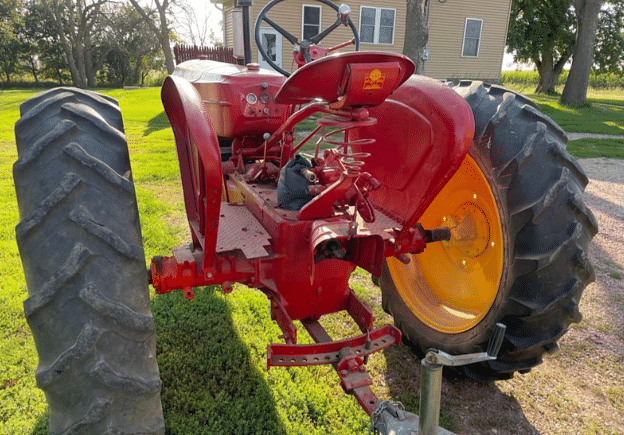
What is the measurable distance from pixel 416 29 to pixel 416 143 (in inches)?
420

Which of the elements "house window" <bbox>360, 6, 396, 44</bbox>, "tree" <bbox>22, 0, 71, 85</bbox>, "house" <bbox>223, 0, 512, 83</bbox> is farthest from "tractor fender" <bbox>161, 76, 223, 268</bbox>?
"tree" <bbox>22, 0, 71, 85</bbox>

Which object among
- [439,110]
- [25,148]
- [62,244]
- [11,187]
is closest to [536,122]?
[439,110]

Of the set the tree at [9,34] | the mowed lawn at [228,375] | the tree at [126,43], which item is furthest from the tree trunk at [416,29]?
the tree at [9,34]

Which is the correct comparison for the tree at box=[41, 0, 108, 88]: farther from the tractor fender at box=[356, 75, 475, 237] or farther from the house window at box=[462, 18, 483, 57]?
the tractor fender at box=[356, 75, 475, 237]

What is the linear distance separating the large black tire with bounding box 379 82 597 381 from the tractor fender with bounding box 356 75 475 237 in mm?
335

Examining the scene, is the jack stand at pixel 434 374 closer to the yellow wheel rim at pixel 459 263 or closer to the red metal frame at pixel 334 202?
the red metal frame at pixel 334 202

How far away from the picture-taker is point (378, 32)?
1722 cm

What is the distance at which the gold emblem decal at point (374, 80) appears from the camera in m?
1.51

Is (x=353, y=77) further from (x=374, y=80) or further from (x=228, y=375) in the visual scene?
(x=228, y=375)

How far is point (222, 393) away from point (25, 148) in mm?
1439

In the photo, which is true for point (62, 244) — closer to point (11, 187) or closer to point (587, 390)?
point (587, 390)

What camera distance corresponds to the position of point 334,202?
203cm

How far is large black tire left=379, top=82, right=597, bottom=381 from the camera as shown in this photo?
6.48 ft

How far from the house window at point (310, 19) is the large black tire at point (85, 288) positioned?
50.6ft
